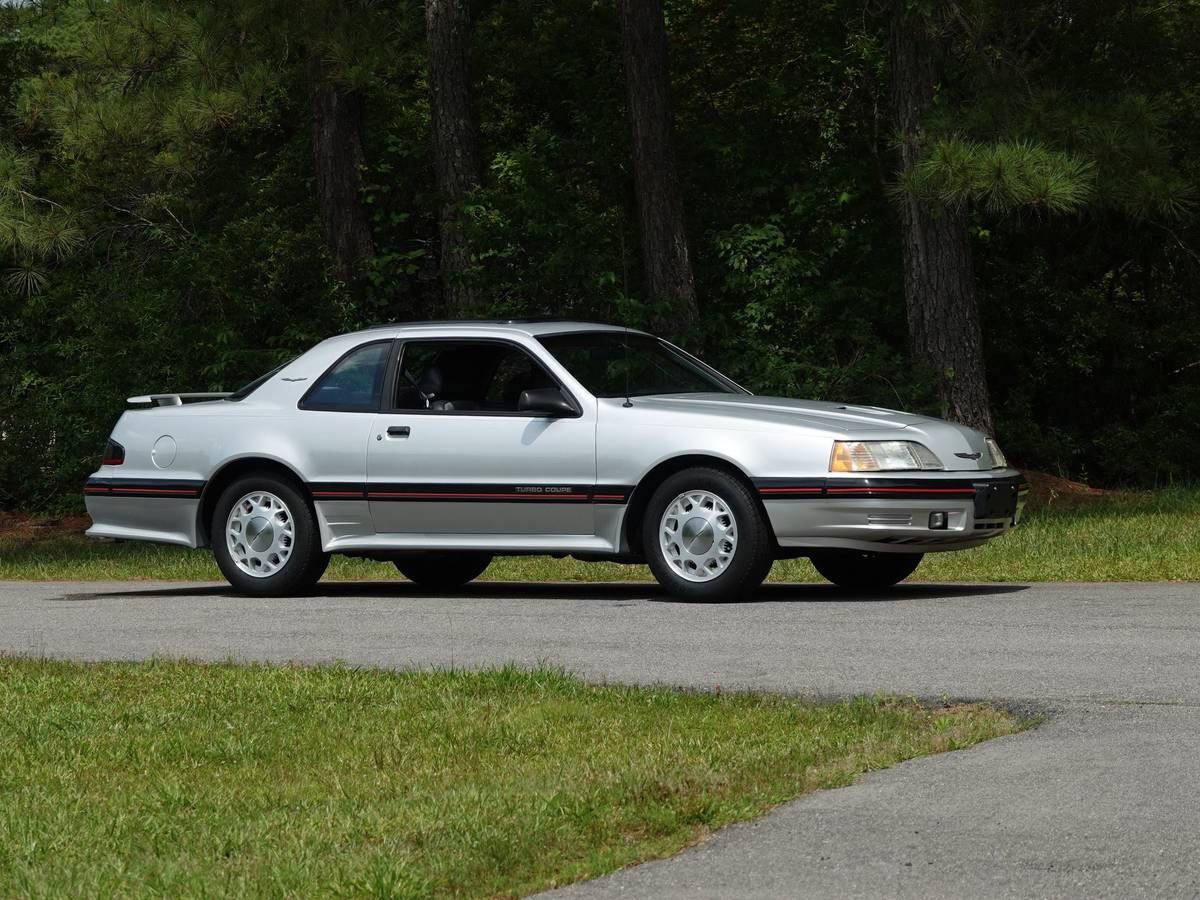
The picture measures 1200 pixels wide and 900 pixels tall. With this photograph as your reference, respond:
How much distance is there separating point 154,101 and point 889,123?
33.2 ft

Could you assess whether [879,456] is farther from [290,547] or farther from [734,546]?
[290,547]

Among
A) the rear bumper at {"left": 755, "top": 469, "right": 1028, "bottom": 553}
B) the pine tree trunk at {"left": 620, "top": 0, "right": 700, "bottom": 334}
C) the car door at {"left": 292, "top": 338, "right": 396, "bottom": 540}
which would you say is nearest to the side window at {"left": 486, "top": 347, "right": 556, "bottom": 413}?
the car door at {"left": 292, "top": 338, "right": 396, "bottom": 540}

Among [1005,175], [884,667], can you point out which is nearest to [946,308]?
[1005,175]

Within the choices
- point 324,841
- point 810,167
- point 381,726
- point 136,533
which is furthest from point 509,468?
point 810,167

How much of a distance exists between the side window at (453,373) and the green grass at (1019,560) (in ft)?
7.05

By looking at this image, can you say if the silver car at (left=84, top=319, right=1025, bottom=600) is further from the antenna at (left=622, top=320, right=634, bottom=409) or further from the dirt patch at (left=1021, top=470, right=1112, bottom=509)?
the dirt patch at (left=1021, top=470, right=1112, bottom=509)

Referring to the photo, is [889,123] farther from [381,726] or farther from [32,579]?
[381,726]

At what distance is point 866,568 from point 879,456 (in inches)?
60.7

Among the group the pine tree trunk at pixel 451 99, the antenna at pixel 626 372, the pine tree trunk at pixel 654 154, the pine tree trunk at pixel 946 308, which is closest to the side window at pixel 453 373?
the antenna at pixel 626 372

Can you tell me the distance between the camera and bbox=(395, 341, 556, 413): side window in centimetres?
1239

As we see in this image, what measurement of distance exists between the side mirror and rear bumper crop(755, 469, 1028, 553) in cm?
139

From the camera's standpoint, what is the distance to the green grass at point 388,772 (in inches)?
200

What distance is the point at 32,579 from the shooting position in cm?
1600

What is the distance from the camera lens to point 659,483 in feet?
37.5
